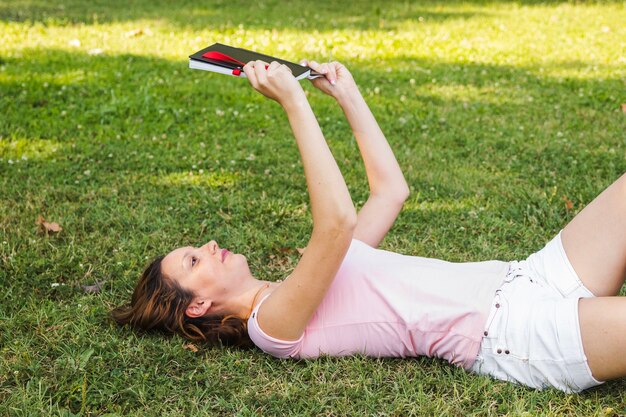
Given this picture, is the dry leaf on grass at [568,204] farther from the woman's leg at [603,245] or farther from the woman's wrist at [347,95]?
the woman's wrist at [347,95]

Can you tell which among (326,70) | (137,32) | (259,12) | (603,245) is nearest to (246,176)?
(326,70)

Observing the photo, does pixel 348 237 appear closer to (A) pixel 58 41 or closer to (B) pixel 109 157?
(B) pixel 109 157

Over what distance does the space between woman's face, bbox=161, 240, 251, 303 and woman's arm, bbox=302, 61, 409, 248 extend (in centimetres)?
63

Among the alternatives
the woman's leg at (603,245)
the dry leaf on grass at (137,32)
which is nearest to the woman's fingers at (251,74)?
the woman's leg at (603,245)

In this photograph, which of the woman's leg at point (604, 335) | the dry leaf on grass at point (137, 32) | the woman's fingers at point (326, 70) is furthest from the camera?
the dry leaf on grass at point (137, 32)

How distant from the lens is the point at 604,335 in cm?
250

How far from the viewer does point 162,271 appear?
3055 millimetres

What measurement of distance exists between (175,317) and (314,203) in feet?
2.84

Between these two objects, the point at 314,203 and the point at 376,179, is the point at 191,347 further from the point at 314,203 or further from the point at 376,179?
the point at 376,179

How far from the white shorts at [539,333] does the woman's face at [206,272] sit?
1.04 meters

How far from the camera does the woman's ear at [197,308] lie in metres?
2.99

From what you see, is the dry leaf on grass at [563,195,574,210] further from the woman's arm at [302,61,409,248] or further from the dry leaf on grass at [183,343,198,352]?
the dry leaf on grass at [183,343,198,352]

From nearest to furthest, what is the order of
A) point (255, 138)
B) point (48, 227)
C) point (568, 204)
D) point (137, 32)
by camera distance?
point (48, 227) → point (568, 204) → point (255, 138) → point (137, 32)

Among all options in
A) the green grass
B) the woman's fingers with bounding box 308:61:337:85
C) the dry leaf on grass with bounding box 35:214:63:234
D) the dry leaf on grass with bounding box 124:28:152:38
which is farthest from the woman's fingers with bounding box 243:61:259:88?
the dry leaf on grass with bounding box 124:28:152:38
